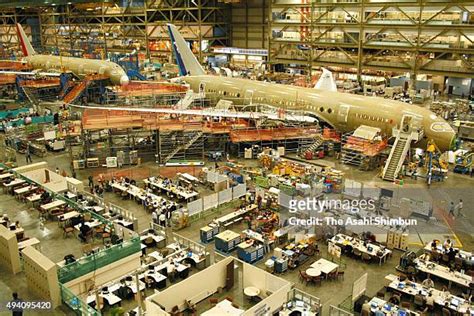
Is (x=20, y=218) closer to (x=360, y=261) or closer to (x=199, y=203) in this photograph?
(x=199, y=203)

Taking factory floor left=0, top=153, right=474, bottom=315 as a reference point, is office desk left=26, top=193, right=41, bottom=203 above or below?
above

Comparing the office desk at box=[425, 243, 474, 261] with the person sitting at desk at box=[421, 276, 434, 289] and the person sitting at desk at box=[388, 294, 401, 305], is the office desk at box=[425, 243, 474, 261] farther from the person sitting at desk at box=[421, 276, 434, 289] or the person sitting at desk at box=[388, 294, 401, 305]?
the person sitting at desk at box=[388, 294, 401, 305]

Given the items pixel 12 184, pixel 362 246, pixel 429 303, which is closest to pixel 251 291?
pixel 362 246

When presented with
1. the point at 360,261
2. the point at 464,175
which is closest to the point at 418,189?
the point at 464,175

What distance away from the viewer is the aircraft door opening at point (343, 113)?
4506cm

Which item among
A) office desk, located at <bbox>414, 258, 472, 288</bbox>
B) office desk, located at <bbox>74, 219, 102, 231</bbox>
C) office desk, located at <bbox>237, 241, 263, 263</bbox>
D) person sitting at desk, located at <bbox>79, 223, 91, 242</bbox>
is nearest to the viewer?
person sitting at desk, located at <bbox>79, 223, 91, 242</bbox>

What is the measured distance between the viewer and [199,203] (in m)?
32.6

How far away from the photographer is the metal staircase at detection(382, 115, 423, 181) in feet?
131

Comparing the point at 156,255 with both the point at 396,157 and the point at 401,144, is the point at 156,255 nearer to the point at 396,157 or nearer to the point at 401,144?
the point at 396,157

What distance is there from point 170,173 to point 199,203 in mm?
9609

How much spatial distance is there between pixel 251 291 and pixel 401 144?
24207mm

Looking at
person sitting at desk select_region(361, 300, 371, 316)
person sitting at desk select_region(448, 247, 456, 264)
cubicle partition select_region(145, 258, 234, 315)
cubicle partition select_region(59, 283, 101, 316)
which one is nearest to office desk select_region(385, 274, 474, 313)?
person sitting at desk select_region(361, 300, 371, 316)

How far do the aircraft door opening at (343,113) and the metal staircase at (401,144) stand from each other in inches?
213

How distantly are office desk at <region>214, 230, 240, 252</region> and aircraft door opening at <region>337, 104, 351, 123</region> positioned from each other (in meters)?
21.6
